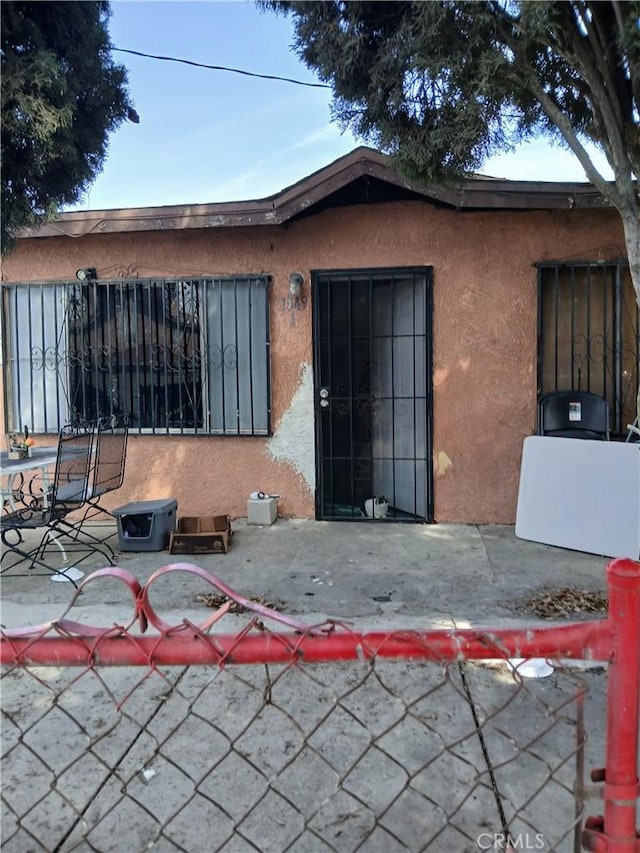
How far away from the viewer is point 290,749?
2.51 meters

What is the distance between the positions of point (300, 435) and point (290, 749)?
400cm

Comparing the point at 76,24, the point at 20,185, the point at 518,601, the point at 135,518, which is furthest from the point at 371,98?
the point at 135,518

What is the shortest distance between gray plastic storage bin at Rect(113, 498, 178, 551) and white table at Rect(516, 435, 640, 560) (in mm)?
3260

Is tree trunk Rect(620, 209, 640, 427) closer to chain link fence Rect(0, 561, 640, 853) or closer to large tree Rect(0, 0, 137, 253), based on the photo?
chain link fence Rect(0, 561, 640, 853)

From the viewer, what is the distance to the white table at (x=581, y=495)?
492 cm

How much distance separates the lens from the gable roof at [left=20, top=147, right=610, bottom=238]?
17.6 feet

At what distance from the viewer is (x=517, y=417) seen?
5.90 metres

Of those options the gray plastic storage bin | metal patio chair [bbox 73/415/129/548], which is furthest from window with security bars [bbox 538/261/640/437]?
metal patio chair [bbox 73/415/129/548]

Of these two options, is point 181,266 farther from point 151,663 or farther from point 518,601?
point 151,663

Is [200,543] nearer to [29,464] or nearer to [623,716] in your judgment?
[29,464]

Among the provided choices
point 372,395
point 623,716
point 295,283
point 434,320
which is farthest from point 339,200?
point 623,716

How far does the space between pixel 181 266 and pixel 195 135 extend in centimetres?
276

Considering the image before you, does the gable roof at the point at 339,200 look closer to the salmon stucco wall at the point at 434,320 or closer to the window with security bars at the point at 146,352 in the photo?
the salmon stucco wall at the point at 434,320

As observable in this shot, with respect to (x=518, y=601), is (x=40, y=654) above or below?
above
